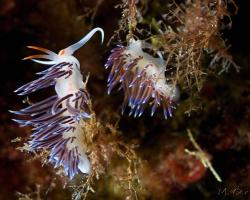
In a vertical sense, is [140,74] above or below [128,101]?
above

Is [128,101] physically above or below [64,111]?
below

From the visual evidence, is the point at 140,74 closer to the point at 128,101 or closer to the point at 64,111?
the point at 128,101

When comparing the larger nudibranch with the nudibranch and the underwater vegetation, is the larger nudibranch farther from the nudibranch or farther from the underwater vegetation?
the nudibranch

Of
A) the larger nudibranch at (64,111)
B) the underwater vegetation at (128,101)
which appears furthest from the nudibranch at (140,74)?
the larger nudibranch at (64,111)

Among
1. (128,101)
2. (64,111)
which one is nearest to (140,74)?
(128,101)

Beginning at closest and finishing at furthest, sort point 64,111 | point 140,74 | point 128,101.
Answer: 1. point 64,111
2. point 140,74
3. point 128,101

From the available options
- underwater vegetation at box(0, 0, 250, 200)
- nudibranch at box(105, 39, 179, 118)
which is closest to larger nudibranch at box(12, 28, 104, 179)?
underwater vegetation at box(0, 0, 250, 200)

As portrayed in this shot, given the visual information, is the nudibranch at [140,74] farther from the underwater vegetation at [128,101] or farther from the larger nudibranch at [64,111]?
the larger nudibranch at [64,111]

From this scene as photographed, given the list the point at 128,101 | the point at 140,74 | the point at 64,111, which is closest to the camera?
the point at 64,111

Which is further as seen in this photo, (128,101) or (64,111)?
(128,101)
